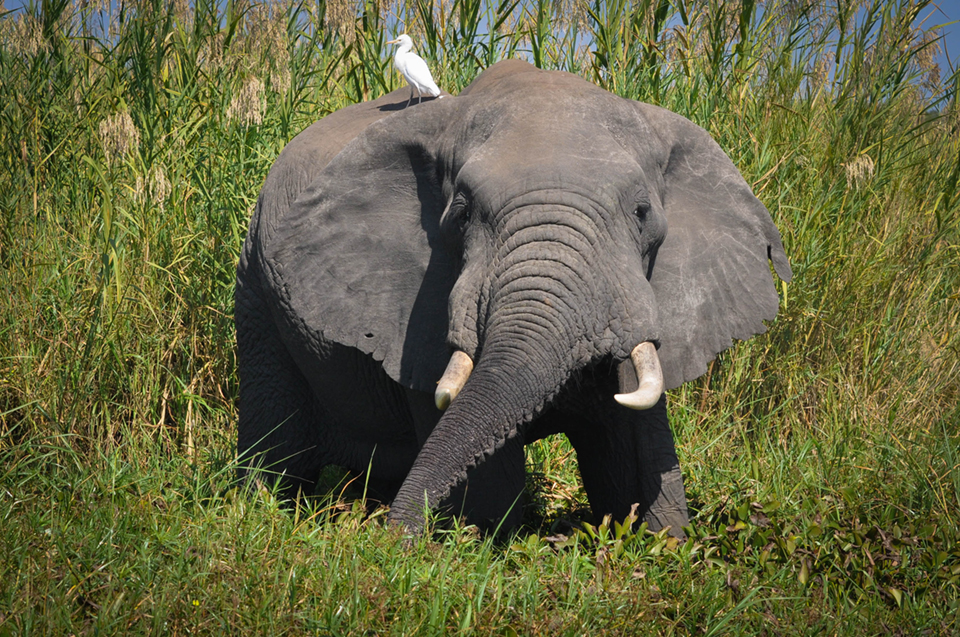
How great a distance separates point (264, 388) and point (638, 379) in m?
2.04

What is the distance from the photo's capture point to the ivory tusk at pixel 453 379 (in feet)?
9.40

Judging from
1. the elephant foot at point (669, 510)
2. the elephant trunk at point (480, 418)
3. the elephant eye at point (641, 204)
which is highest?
the elephant eye at point (641, 204)

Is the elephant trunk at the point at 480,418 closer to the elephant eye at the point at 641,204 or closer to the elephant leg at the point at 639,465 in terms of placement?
the elephant eye at the point at 641,204

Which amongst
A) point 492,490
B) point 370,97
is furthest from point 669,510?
point 370,97

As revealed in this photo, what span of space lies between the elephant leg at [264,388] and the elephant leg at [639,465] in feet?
4.54

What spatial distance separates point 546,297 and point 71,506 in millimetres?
1667

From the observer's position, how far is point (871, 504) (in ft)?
12.6

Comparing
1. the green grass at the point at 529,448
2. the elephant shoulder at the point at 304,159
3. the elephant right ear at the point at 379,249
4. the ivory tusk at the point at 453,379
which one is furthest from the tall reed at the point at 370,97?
the ivory tusk at the point at 453,379

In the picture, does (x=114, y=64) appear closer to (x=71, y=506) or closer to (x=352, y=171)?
(x=352, y=171)

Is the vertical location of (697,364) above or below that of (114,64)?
below

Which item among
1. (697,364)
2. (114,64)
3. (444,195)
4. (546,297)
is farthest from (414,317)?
(114,64)

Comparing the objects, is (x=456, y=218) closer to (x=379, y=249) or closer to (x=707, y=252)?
(x=379, y=249)

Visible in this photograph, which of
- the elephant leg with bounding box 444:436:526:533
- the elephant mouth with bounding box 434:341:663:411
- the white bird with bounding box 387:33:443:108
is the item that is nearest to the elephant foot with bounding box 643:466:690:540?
the elephant leg with bounding box 444:436:526:533

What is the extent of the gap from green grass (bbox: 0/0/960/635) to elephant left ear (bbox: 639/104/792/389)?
702 mm
